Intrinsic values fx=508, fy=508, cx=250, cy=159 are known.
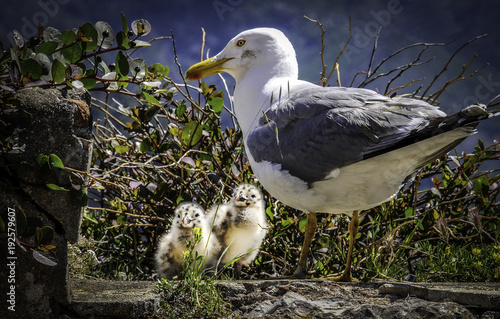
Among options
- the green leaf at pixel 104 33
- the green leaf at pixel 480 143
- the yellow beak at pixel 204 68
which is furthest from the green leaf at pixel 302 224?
the green leaf at pixel 104 33

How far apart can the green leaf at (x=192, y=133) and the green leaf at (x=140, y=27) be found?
956 mm

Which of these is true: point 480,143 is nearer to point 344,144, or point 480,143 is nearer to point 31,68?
point 344,144

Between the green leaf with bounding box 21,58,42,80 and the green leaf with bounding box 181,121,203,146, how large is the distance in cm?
124

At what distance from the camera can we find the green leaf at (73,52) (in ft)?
6.12

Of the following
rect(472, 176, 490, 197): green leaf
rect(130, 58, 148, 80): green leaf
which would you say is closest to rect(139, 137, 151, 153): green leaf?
rect(130, 58, 148, 80): green leaf

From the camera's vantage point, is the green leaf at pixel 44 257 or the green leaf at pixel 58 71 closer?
the green leaf at pixel 44 257

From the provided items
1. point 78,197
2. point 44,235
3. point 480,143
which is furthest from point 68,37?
point 480,143

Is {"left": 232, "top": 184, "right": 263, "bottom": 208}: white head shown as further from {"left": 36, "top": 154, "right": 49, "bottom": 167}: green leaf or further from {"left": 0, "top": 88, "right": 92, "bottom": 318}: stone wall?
{"left": 36, "top": 154, "right": 49, "bottom": 167}: green leaf

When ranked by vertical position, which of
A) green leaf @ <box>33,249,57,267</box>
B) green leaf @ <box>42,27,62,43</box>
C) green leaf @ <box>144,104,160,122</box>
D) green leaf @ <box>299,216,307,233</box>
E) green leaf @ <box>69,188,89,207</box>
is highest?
green leaf @ <box>144,104,160,122</box>

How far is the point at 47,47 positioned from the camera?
1.83 metres

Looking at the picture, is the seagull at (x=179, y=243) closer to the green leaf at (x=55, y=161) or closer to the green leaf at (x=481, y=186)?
the green leaf at (x=55, y=161)

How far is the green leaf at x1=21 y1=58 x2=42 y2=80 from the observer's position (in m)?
1.71

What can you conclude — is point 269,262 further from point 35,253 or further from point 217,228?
point 35,253

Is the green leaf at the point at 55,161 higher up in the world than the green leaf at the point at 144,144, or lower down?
lower down
